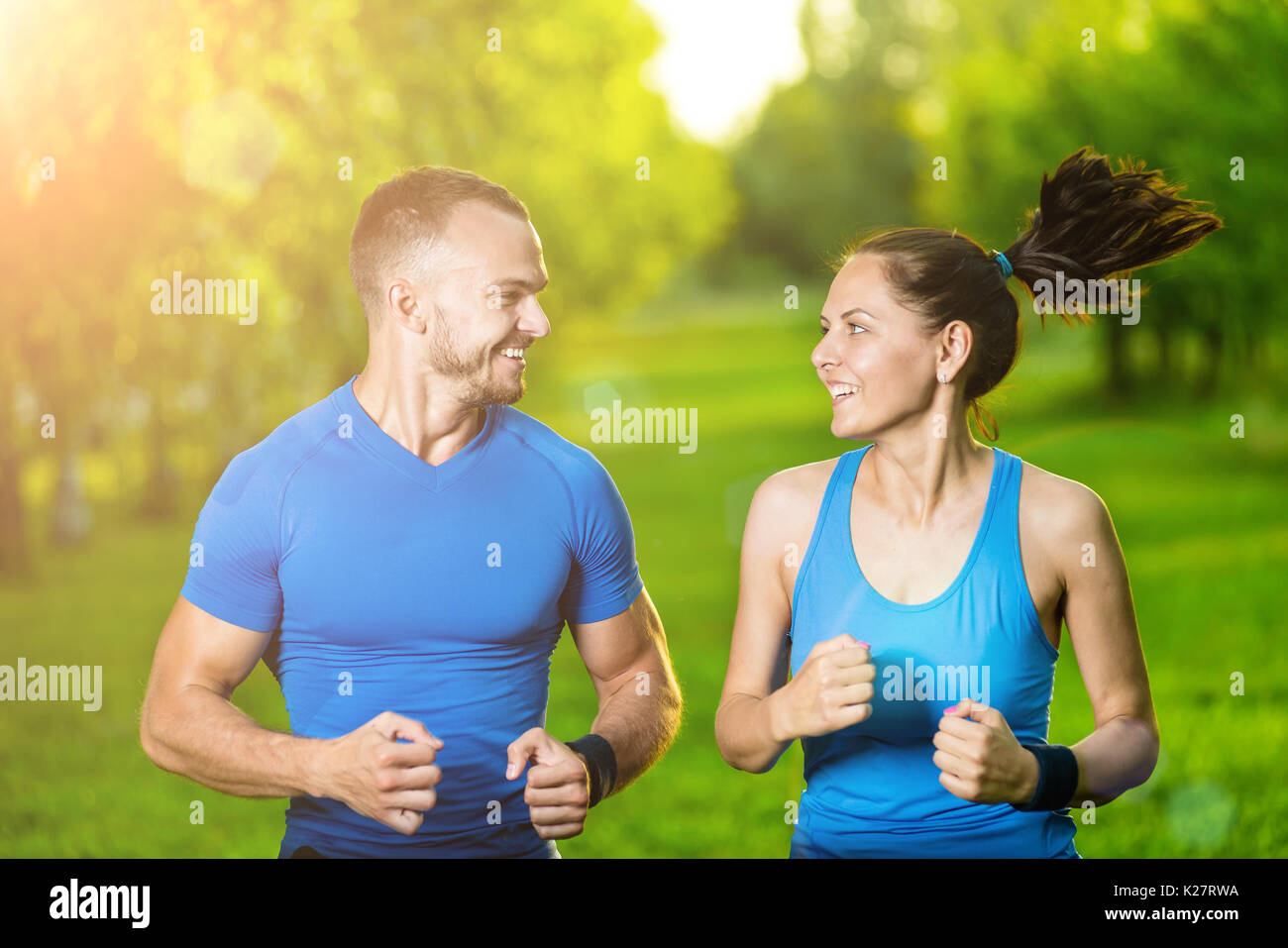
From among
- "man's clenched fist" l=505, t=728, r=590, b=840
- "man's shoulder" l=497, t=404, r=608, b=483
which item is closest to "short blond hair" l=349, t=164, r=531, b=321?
"man's shoulder" l=497, t=404, r=608, b=483

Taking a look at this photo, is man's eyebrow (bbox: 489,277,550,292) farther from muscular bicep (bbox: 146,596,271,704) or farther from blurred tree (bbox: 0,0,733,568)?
blurred tree (bbox: 0,0,733,568)

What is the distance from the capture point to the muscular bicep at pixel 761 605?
2.07 m

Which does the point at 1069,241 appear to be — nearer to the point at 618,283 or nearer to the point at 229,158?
the point at 229,158

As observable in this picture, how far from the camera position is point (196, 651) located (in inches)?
81.2

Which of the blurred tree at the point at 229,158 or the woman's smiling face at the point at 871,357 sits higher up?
the blurred tree at the point at 229,158

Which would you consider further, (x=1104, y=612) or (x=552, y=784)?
(x=1104, y=612)

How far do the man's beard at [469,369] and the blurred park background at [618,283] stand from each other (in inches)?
24.2

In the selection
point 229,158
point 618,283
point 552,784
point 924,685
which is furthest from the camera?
point 618,283

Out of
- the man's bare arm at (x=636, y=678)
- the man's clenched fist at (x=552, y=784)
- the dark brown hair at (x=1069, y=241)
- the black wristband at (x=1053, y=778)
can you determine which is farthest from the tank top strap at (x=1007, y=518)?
the man's clenched fist at (x=552, y=784)

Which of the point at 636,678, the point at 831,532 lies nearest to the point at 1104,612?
the point at 831,532

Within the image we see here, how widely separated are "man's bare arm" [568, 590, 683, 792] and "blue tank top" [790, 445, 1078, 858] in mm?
270

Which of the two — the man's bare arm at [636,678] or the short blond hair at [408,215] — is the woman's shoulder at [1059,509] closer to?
the man's bare arm at [636,678]

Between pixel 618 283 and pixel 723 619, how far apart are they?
2248 millimetres

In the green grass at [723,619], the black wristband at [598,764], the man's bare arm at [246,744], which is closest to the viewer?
the man's bare arm at [246,744]
